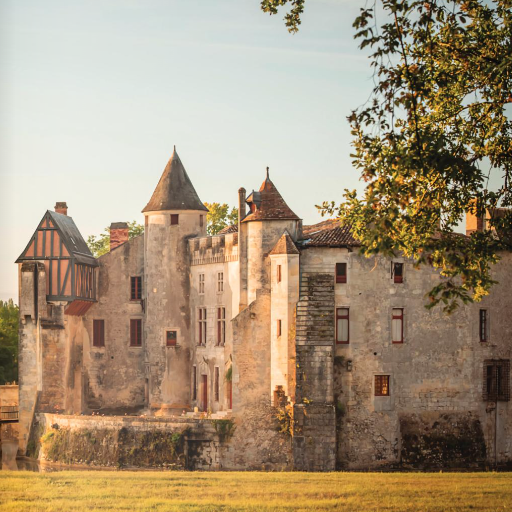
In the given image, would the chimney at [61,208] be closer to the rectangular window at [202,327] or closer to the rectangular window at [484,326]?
the rectangular window at [202,327]

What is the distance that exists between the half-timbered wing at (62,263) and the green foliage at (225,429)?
10.7m

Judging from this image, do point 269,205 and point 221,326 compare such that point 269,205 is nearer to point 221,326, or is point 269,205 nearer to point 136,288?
point 221,326

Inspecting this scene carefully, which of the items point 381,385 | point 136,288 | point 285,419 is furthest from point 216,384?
point 381,385

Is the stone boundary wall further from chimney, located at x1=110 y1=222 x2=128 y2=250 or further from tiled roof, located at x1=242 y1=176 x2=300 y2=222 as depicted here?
chimney, located at x1=110 y1=222 x2=128 y2=250

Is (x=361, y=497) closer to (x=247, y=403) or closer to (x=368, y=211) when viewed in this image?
(x=368, y=211)

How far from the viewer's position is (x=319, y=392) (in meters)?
39.2

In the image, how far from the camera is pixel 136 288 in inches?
1983

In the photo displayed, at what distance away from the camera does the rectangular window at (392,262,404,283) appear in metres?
40.7

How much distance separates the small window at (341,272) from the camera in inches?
1587

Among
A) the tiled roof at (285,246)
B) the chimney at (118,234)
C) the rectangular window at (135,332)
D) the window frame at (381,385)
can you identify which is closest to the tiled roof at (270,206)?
the tiled roof at (285,246)

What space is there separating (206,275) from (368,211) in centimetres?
2338

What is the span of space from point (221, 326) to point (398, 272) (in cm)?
886

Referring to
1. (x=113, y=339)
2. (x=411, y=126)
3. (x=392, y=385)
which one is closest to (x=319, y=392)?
(x=392, y=385)

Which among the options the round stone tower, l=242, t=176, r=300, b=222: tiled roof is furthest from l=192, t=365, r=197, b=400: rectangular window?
→ l=242, t=176, r=300, b=222: tiled roof
